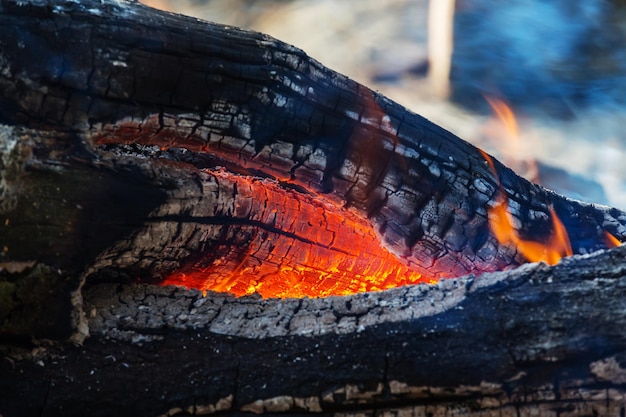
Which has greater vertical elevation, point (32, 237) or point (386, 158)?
point (386, 158)

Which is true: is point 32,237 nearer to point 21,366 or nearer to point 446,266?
point 21,366

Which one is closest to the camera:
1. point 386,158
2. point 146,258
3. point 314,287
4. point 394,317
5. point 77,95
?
point 394,317

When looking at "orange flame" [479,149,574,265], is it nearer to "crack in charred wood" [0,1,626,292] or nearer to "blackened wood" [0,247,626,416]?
"crack in charred wood" [0,1,626,292]

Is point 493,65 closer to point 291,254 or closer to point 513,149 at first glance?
point 513,149

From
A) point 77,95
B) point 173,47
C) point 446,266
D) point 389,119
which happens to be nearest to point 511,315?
point 446,266

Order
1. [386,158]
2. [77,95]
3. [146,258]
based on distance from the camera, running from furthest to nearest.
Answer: [386,158]
[146,258]
[77,95]

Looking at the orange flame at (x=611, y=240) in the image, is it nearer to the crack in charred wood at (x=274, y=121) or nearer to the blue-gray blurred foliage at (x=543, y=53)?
the crack in charred wood at (x=274, y=121)
